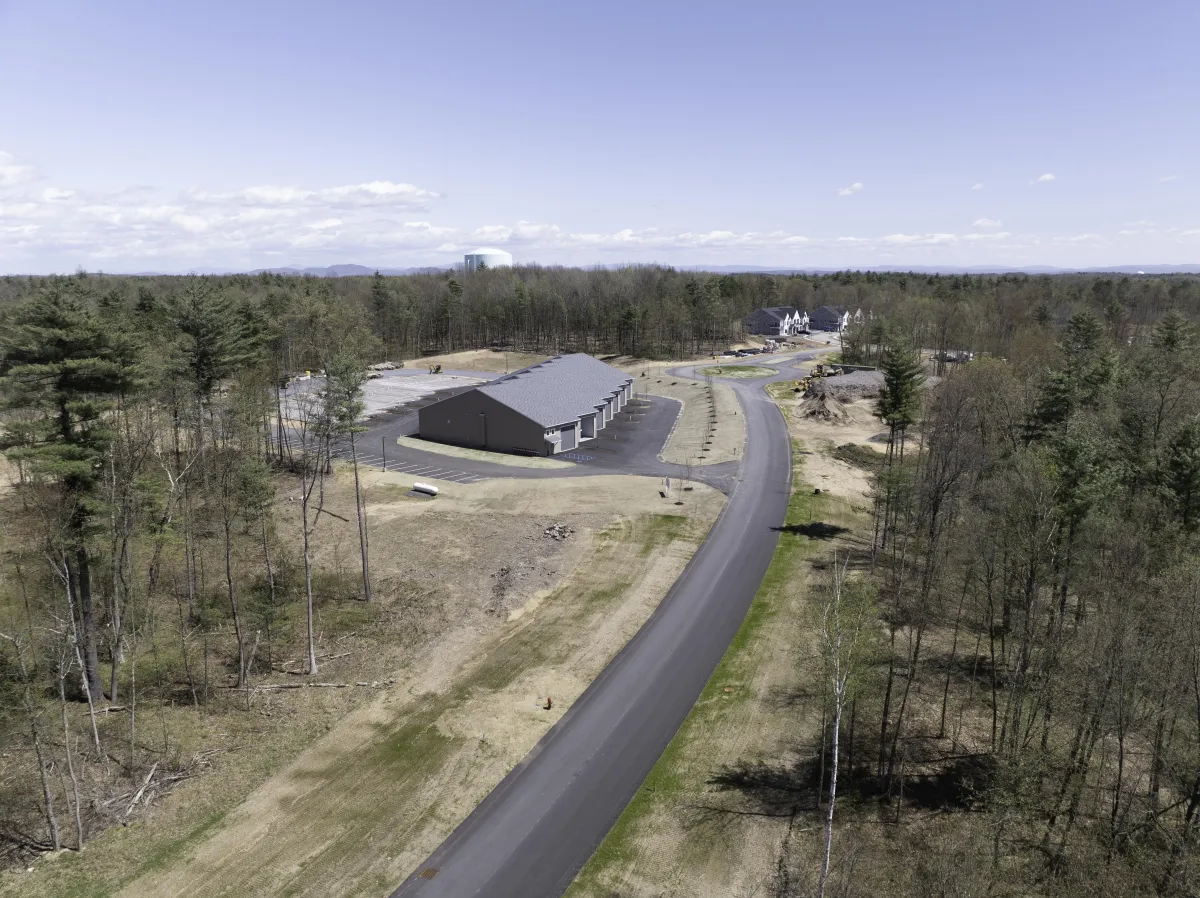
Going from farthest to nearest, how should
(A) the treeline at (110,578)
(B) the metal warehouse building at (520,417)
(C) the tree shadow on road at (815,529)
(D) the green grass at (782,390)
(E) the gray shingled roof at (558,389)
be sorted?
(D) the green grass at (782,390) → (E) the gray shingled roof at (558,389) → (B) the metal warehouse building at (520,417) → (C) the tree shadow on road at (815,529) → (A) the treeline at (110,578)

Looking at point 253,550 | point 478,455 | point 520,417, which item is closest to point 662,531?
point 520,417

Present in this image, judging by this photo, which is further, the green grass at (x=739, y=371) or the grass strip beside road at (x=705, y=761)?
the green grass at (x=739, y=371)

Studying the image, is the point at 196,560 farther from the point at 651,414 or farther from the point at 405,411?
the point at 651,414

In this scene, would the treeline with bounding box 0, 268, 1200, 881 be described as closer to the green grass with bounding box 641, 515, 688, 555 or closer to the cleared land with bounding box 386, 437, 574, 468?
the cleared land with bounding box 386, 437, 574, 468

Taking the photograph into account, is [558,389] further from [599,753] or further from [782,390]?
[599,753]

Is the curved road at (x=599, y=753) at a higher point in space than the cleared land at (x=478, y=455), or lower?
lower

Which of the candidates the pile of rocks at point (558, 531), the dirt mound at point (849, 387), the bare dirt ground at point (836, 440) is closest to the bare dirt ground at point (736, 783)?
the pile of rocks at point (558, 531)

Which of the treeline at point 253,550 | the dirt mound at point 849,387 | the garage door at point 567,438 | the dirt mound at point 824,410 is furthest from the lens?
the dirt mound at point 849,387

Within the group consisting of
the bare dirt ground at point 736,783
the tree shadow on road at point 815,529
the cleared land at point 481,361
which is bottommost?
the bare dirt ground at point 736,783

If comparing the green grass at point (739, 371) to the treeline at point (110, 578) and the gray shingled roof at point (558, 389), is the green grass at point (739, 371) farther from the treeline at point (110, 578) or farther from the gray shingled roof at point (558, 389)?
the treeline at point (110, 578)
